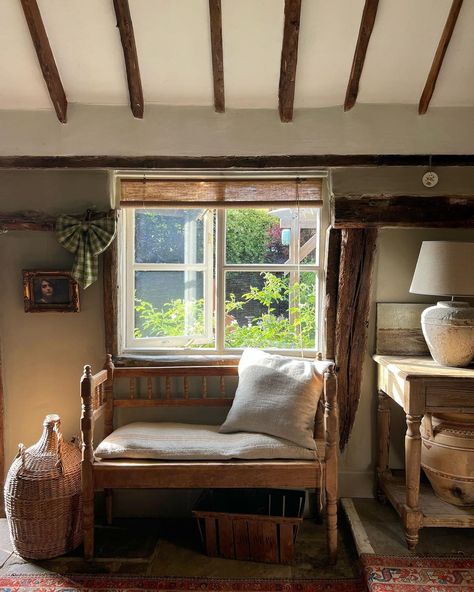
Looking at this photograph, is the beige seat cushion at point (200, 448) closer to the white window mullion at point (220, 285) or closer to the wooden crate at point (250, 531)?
the wooden crate at point (250, 531)

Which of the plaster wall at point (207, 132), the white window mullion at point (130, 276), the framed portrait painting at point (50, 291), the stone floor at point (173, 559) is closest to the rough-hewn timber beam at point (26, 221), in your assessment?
the framed portrait painting at point (50, 291)

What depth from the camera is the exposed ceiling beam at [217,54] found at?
2.46 m

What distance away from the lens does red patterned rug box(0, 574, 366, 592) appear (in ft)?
8.11

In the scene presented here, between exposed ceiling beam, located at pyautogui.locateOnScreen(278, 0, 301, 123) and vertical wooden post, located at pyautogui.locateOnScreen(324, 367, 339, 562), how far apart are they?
1.58m

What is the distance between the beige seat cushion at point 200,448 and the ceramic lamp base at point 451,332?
0.93 meters

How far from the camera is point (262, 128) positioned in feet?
10.1

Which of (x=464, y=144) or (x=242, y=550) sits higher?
(x=464, y=144)

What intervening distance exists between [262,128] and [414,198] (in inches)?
40.6

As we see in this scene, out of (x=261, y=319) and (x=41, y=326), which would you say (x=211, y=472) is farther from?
(x=41, y=326)

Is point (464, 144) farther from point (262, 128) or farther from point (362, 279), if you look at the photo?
point (262, 128)

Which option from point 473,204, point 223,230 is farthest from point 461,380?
point 223,230

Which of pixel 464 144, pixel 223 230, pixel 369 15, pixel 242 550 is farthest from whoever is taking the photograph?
pixel 223 230

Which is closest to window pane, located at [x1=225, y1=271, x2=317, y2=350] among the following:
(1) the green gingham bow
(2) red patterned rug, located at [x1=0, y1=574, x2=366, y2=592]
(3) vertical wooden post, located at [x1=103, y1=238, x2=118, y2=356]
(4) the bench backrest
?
(4) the bench backrest

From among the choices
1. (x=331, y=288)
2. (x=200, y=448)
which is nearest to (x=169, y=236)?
(x=331, y=288)
